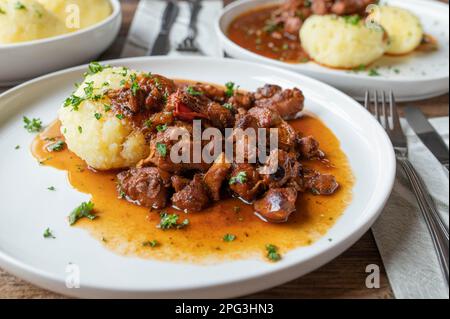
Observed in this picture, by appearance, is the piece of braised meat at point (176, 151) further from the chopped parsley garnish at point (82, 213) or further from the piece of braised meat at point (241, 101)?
the piece of braised meat at point (241, 101)

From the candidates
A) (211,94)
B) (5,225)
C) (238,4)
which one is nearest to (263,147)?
(211,94)

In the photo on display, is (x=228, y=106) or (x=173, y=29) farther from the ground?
(x=228, y=106)

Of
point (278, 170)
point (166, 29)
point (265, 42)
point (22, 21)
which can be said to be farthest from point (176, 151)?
point (166, 29)

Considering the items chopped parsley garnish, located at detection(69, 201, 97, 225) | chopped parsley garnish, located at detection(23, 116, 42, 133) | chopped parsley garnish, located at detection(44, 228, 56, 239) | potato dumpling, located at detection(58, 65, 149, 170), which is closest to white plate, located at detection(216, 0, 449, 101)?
potato dumpling, located at detection(58, 65, 149, 170)

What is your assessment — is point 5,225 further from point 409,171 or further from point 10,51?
point 409,171

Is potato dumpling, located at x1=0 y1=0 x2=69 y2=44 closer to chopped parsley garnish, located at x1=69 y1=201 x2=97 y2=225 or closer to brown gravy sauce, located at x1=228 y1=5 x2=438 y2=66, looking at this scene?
brown gravy sauce, located at x1=228 y1=5 x2=438 y2=66

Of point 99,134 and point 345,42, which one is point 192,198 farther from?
point 345,42

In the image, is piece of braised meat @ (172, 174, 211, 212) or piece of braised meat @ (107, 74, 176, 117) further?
piece of braised meat @ (107, 74, 176, 117)
